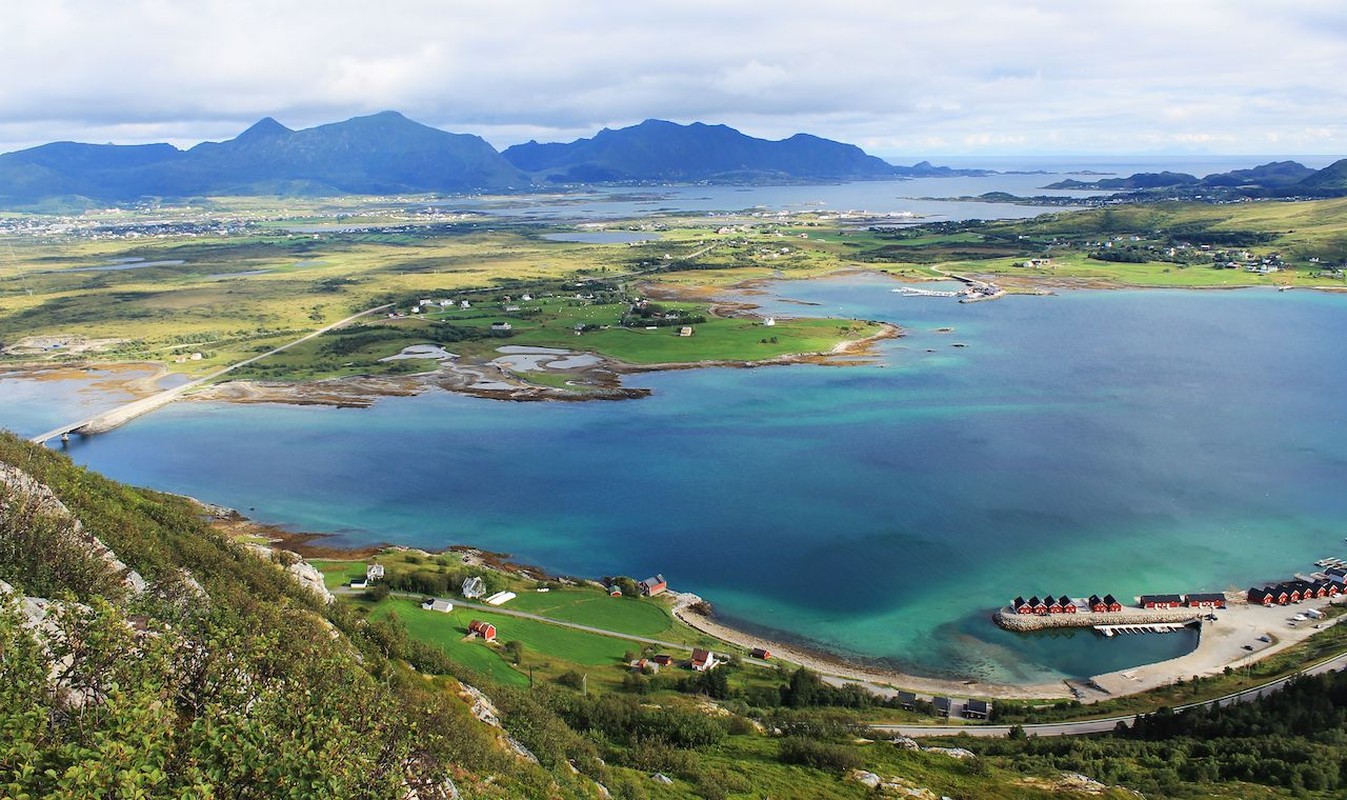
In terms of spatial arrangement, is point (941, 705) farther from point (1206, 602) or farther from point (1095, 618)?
point (1206, 602)

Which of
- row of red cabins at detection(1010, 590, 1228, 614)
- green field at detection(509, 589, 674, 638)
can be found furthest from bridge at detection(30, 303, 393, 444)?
row of red cabins at detection(1010, 590, 1228, 614)

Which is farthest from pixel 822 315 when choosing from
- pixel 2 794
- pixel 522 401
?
pixel 2 794

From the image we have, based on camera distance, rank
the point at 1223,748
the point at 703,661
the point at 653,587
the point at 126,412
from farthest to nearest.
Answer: the point at 126,412 < the point at 653,587 < the point at 703,661 < the point at 1223,748

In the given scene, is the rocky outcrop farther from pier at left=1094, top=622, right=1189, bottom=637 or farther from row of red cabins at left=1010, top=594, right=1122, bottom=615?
pier at left=1094, top=622, right=1189, bottom=637

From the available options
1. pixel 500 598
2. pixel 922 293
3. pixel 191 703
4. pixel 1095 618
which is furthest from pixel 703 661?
pixel 922 293

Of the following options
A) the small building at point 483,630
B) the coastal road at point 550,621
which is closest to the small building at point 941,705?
the coastal road at point 550,621

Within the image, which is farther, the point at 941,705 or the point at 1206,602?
the point at 1206,602
